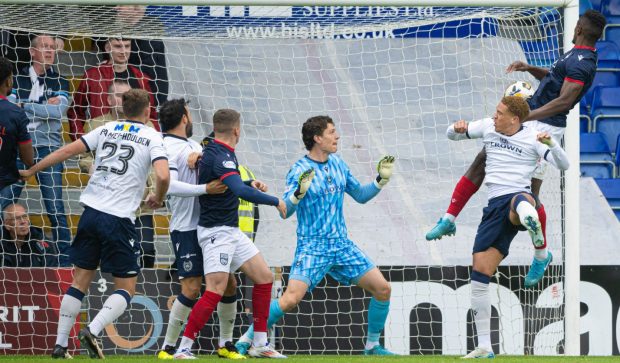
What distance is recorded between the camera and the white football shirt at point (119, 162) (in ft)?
25.8

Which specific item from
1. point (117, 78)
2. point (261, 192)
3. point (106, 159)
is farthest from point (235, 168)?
point (117, 78)

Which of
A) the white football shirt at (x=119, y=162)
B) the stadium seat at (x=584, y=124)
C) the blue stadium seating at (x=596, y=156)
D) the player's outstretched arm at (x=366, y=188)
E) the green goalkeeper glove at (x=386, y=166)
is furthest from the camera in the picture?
the stadium seat at (x=584, y=124)

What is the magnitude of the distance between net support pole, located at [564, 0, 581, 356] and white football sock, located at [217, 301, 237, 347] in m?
2.85

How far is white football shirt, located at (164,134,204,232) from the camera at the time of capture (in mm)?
8344

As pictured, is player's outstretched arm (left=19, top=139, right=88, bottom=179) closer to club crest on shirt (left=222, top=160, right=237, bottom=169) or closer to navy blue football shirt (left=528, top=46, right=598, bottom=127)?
club crest on shirt (left=222, top=160, right=237, bottom=169)

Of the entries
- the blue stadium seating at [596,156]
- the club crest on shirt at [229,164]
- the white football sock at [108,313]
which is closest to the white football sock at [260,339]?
the white football sock at [108,313]

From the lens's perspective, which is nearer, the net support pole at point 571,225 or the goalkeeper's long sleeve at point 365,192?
the goalkeeper's long sleeve at point 365,192

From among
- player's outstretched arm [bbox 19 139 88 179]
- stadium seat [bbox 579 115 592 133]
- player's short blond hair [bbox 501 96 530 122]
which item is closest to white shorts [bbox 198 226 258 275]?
player's outstretched arm [bbox 19 139 88 179]

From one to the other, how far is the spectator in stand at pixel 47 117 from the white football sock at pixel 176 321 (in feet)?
7.04

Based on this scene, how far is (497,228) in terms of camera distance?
26.6 ft

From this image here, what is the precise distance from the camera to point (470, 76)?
1125 centimetres

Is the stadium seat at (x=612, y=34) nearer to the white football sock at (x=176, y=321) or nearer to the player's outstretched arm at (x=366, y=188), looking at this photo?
the player's outstretched arm at (x=366, y=188)

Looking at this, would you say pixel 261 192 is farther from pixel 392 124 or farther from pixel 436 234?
pixel 392 124

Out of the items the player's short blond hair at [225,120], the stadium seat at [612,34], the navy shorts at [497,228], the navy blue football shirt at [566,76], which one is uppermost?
the stadium seat at [612,34]
